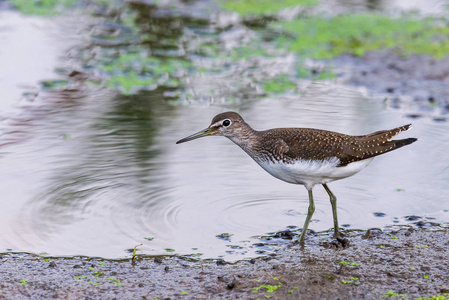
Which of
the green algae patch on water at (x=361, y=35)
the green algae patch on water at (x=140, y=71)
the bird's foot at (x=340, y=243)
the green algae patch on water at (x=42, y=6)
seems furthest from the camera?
the green algae patch on water at (x=42, y=6)

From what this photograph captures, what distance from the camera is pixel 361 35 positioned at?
1347 centimetres

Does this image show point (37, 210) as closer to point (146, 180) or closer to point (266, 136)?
point (146, 180)

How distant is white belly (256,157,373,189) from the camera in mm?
6832

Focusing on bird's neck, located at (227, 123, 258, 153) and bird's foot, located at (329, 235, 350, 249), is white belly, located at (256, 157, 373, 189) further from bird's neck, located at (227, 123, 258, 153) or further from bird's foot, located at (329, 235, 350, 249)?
bird's foot, located at (329, 235, 350, 249)

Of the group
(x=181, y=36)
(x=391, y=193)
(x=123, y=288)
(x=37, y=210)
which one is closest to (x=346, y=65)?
(x=181, y=36)

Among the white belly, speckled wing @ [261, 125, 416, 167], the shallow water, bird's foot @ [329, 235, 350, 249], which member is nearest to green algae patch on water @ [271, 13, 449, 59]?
the shallow water

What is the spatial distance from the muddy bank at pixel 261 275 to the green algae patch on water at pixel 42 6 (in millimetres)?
9163

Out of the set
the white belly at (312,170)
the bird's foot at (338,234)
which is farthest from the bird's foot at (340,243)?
the white belly at (312,170)

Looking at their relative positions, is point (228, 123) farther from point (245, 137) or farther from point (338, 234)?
point (338, 234)

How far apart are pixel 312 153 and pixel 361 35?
23.4 feet

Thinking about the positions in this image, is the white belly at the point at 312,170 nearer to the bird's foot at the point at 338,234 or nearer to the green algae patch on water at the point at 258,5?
the bird's foot at the point at 338,234

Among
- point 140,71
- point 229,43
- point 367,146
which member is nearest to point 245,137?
point 367,146

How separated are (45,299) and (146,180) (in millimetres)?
2596

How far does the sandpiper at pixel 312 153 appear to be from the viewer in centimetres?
686
